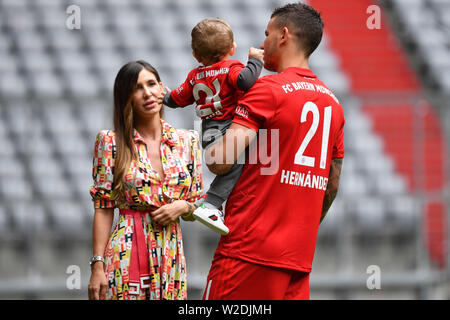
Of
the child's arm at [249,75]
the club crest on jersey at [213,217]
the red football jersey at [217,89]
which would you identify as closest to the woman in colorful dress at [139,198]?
the red football jersey at [217,89]

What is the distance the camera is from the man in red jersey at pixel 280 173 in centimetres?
254

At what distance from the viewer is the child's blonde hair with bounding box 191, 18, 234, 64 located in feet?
9.32

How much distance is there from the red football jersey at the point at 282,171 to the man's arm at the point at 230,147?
0.11 ft

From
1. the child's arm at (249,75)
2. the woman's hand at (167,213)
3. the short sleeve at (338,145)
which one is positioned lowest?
the woman's hand at (167,213)

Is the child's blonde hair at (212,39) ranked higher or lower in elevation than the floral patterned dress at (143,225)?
higher

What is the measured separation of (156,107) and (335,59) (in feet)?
24.4

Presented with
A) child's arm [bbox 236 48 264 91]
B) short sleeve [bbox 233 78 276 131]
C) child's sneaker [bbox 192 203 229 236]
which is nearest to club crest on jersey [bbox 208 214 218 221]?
child's sneaker [bbox 192 203 229 236]

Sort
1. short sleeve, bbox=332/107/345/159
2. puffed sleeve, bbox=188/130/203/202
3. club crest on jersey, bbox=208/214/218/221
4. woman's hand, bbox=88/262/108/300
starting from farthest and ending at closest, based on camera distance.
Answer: puffed sleeve, bbox=188/130/203/202 < woman's hand, bbox=88/262/108/300 < short sleeve, bbox=332/107/345/159 < club crest on jersey, bbox=208/214/218/221

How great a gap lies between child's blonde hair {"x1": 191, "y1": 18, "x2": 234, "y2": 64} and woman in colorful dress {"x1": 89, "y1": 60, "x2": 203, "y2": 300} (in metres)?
0.37

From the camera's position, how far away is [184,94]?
301cm

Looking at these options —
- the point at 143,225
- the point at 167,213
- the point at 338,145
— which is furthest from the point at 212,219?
the point at 338,145

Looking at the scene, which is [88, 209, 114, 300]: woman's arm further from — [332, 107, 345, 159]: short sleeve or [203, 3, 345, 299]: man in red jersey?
[332, 107, 345, 159]: short sleeve

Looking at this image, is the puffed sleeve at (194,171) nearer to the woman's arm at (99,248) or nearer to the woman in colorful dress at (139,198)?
the woman in colorful dress at (139,198)
